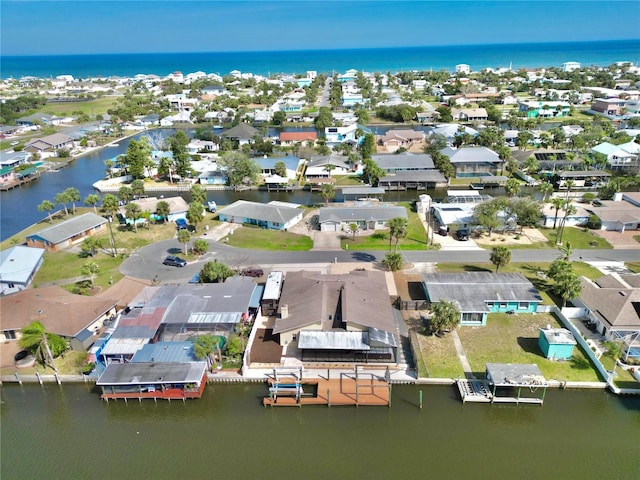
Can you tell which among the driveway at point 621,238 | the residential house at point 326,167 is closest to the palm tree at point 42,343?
the residential house at point 326,167

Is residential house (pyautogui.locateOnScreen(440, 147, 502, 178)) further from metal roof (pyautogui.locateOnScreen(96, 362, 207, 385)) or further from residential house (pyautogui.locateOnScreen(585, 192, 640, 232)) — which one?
metal roof (pyautogui.locateOnScreen(96, 362, 207, 385))

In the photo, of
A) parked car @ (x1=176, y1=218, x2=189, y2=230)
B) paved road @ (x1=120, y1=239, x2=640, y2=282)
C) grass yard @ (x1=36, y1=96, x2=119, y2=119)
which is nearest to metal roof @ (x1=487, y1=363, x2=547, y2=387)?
paved road @ (x1=120, y1=239, x2=640, y2=282)

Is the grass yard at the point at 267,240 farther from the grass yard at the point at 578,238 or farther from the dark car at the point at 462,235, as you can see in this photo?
the grass yard at the point at 578,238

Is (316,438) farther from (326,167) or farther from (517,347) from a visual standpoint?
(326,167)

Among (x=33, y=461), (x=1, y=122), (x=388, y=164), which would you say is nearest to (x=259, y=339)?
(x=33, y=461)

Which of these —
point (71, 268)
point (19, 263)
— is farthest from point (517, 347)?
point (19, 263)
